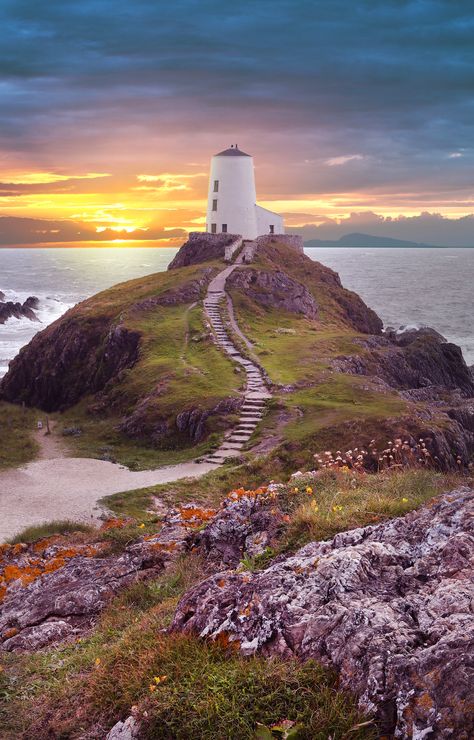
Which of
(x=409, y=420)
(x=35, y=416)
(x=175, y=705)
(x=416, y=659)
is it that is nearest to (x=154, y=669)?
(x=175, y=705)

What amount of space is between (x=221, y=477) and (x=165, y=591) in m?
12.8

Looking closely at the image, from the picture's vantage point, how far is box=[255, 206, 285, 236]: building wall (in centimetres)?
7057

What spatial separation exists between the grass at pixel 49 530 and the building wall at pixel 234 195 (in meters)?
54.5

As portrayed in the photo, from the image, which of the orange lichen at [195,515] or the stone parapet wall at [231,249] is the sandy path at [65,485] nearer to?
the orange lichen at [195,515]

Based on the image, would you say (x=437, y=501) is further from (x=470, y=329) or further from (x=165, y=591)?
(x=470, y=329)

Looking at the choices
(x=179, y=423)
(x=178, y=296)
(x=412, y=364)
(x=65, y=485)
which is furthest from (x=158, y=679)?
(x=178, y=296)

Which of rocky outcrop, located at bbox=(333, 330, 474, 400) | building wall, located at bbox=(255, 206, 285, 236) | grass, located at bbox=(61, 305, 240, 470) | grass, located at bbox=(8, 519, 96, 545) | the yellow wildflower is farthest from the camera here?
building wall, located at bbox=(255, 206, 285, 236)

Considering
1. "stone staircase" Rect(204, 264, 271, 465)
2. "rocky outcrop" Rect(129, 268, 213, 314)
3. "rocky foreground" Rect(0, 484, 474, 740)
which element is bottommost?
"stone staircase" Rect(204, 264, 271, 465)

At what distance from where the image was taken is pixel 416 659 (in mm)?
4969

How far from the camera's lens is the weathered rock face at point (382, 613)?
4.69 meters

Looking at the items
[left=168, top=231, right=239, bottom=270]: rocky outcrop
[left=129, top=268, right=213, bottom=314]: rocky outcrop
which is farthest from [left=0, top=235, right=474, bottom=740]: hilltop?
[left=168, top=231, right=239, bottom=270]: rocky outcrop

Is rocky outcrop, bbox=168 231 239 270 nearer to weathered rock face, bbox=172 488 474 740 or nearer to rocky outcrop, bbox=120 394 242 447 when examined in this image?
rocky outcrop, bbox=120 394 242 447

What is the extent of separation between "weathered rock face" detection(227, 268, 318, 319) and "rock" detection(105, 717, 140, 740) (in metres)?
47.0

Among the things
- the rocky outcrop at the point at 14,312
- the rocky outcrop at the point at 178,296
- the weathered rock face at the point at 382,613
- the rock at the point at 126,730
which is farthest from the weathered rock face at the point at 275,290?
the rocky outcrop at the point at 14,312
